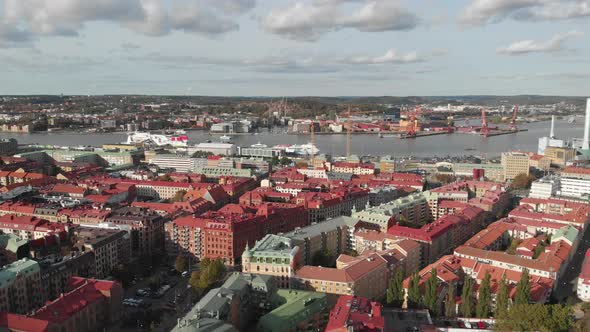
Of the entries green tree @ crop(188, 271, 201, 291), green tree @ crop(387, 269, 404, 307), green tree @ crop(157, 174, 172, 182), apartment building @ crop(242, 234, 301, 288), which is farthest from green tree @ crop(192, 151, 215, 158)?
green tree @ crop(387, 269, 404, 307)

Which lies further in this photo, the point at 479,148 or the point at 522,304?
the point at 479,148

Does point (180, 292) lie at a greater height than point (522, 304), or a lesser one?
lesser

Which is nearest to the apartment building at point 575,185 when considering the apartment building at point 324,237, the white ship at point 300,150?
the apartment building at point 324,237

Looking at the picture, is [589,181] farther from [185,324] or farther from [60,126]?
[60,126]

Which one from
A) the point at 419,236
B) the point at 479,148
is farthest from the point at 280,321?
the point at 479,148

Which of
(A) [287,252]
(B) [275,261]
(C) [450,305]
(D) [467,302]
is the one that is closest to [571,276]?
(D) [467,302]

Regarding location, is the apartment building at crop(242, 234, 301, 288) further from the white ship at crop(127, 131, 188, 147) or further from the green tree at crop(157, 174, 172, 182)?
the white ship at crop(127, 131, 188, 147)
